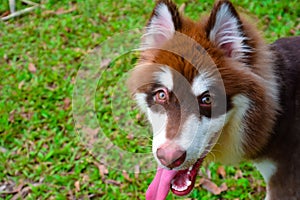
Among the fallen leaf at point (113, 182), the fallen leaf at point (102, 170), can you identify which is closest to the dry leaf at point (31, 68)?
the fallen leaf at point (102, 170)

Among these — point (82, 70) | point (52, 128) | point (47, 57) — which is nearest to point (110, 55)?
point (82, 70)

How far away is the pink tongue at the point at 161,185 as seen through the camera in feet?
9.40

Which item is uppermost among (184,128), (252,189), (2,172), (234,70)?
(234,70)

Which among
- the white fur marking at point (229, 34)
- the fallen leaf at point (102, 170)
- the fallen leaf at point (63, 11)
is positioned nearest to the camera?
the white fur marking at point (229, 34)

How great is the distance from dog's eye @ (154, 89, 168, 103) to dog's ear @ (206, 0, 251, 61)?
0.43 metres

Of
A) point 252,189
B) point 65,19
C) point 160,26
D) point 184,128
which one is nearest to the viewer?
point 184,128

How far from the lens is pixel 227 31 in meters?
2.60

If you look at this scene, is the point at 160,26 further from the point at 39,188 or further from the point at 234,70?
the point at 39,188

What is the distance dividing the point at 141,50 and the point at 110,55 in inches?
86.0

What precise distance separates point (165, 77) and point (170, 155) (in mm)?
474

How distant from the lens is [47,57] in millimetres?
5191

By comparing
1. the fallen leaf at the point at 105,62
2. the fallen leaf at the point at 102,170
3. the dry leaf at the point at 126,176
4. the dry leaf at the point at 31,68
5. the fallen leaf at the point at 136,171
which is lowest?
the fallen leaf at the point at 102,170

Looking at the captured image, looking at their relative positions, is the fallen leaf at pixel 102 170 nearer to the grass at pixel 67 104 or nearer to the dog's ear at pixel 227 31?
the grass at pixel 67 104

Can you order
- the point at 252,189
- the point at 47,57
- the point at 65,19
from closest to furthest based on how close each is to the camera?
the point at 252,189 < the point at 47,57 < the point at 65,19
